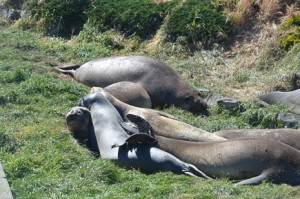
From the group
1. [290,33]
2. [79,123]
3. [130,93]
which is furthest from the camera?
[290,33]

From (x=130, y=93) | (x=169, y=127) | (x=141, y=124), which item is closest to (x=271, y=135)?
(x=169, y=127)

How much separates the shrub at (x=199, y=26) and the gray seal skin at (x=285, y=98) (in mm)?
3621

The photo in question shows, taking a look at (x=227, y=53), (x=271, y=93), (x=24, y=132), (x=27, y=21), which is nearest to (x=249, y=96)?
(x=271, y=93)

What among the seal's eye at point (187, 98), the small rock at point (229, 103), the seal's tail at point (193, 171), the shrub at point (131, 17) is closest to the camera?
the seal's tail at point (193, 171)

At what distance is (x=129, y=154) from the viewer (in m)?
10.2

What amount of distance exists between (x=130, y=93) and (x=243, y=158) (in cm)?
391

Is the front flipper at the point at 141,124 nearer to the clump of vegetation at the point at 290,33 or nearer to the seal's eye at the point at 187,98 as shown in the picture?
the seal's eye at the point at 187,98

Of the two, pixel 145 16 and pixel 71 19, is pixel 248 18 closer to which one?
pixel 145 16

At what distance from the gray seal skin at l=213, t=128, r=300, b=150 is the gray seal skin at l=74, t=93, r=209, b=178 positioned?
156 cm

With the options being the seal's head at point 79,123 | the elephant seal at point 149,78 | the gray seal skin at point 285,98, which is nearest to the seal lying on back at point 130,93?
the elephant seal at point 149,78

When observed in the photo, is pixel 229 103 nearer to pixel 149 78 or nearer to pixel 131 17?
pixel 149 78

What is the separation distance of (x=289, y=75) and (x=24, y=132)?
629cm

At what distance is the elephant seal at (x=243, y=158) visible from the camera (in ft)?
32.4

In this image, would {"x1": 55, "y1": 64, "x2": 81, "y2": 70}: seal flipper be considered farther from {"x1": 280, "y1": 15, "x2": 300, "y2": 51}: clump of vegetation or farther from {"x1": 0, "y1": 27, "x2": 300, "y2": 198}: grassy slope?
{"x1": 280, "y1": 15, "x2": 300, "y2": 51}: clump of vegetation
